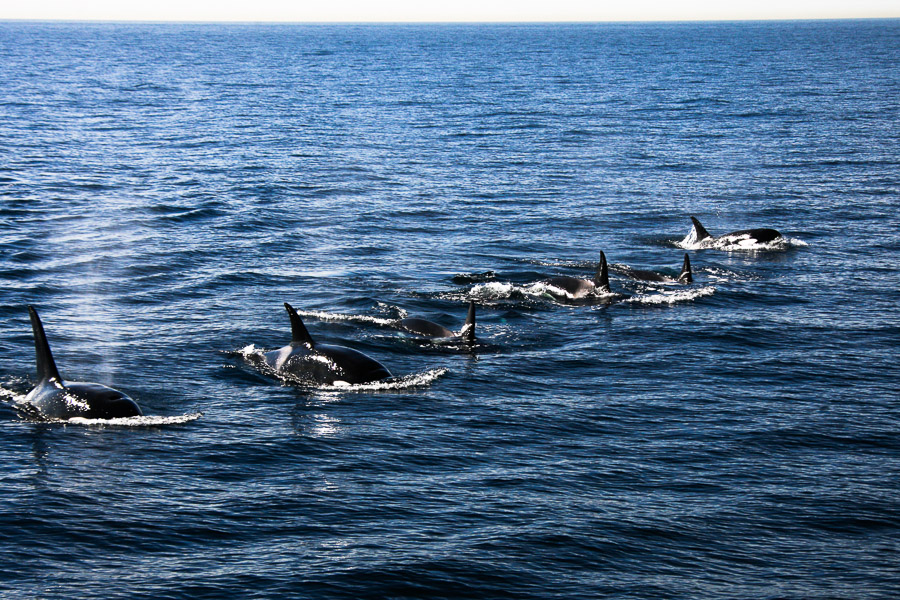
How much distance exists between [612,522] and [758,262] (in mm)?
20595

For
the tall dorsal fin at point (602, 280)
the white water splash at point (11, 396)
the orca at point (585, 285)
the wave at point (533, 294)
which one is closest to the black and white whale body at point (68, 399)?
the white water splash at point (11, 396)

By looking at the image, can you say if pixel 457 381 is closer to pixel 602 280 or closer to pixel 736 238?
pixel 602 280

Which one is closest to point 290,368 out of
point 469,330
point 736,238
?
point 469,330

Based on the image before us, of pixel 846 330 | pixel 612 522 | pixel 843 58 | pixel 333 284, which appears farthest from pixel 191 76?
pixel 612 522

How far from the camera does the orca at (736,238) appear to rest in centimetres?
3638

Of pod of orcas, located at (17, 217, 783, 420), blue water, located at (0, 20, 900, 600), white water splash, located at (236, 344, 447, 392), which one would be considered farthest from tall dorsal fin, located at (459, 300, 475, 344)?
white water splash, located at (236, 344, 447, 392)

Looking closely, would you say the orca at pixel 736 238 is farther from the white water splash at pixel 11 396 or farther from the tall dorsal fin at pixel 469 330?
the white water splash at pixel 11 396

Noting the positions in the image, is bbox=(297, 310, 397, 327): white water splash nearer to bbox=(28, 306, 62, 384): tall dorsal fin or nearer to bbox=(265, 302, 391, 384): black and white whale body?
bbox=(265, 302, 391, 384): black and white whale body

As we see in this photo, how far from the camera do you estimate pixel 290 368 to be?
2234cm

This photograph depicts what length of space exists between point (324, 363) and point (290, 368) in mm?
891

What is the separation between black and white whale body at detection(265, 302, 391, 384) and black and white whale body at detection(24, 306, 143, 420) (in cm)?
364

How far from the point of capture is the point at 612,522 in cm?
1606

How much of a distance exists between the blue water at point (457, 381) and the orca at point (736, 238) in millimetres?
806

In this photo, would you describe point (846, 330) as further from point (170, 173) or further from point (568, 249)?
point (170, 173)
